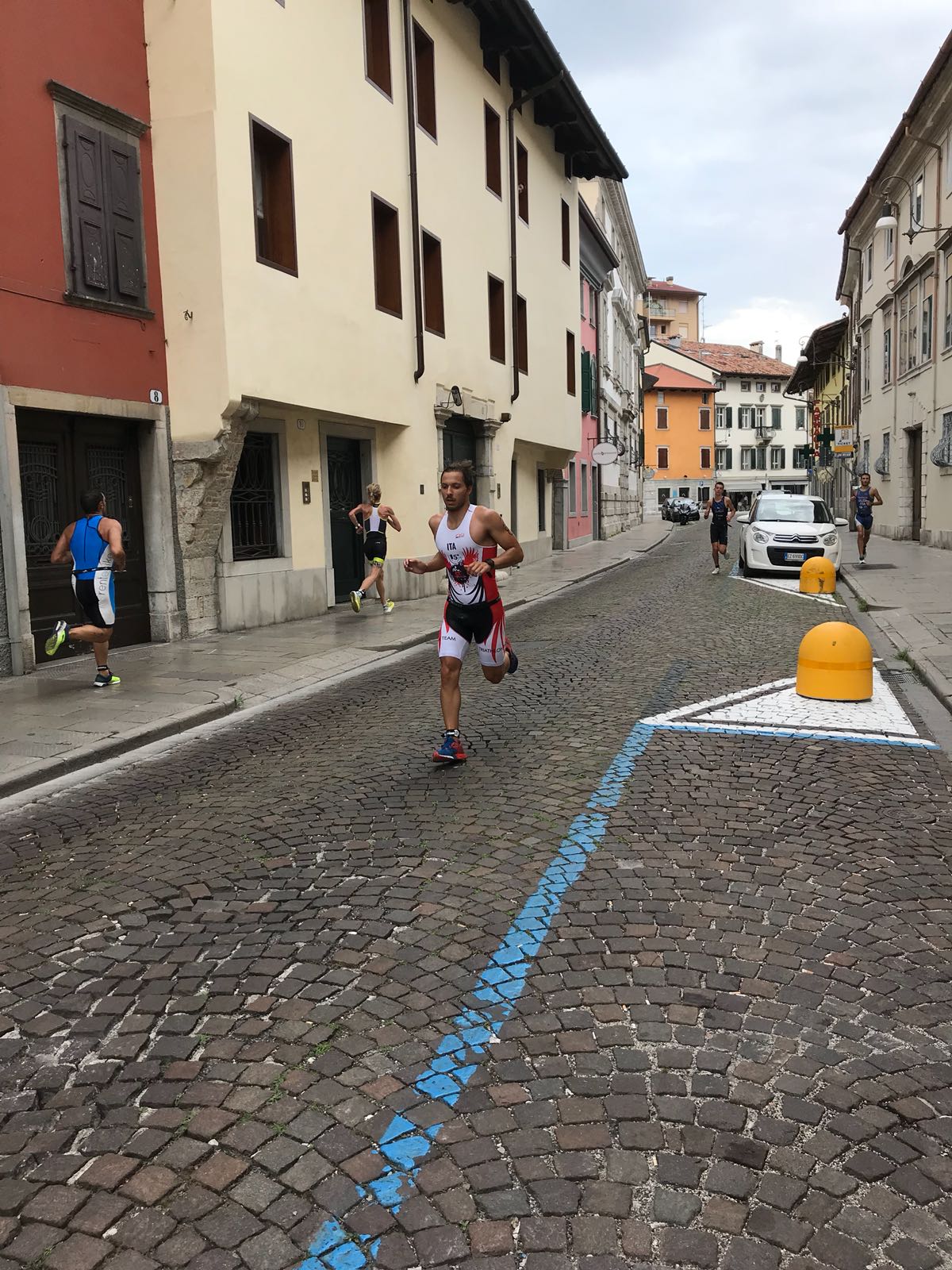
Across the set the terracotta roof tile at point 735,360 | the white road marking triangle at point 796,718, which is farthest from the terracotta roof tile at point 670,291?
the white road marking triangle at point 796,718

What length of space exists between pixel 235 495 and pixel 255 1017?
35.7 ft

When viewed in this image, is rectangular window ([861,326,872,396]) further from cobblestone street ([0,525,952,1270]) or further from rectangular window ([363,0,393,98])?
cobblestone street ([0,525,952,1270])

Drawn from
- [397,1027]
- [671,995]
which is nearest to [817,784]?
[671,995]

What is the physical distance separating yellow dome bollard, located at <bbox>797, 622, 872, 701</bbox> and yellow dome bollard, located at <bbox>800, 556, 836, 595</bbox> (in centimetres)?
742

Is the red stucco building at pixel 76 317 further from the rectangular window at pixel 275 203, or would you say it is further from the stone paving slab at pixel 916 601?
the stone paving slab at pixel 916 601

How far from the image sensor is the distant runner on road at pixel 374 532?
47.4ft

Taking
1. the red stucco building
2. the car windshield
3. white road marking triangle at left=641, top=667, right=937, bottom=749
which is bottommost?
white road marking triangle at left=641, top=667, right=937, bottom=749

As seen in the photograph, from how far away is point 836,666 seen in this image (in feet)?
26.4

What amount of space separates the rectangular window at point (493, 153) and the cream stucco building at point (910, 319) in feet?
27.7

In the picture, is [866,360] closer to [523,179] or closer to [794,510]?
[523,179]

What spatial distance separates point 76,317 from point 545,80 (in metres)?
15.8

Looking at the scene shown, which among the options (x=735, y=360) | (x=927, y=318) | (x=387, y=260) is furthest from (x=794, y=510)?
(x=735, y=360)

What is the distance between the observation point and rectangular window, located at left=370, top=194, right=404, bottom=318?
52.2 ft

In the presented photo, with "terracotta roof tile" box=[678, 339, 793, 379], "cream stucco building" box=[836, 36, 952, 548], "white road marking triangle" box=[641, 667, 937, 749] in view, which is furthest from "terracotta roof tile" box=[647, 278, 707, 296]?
"white road marking triangle" box=[641, 667, 937, 749]
